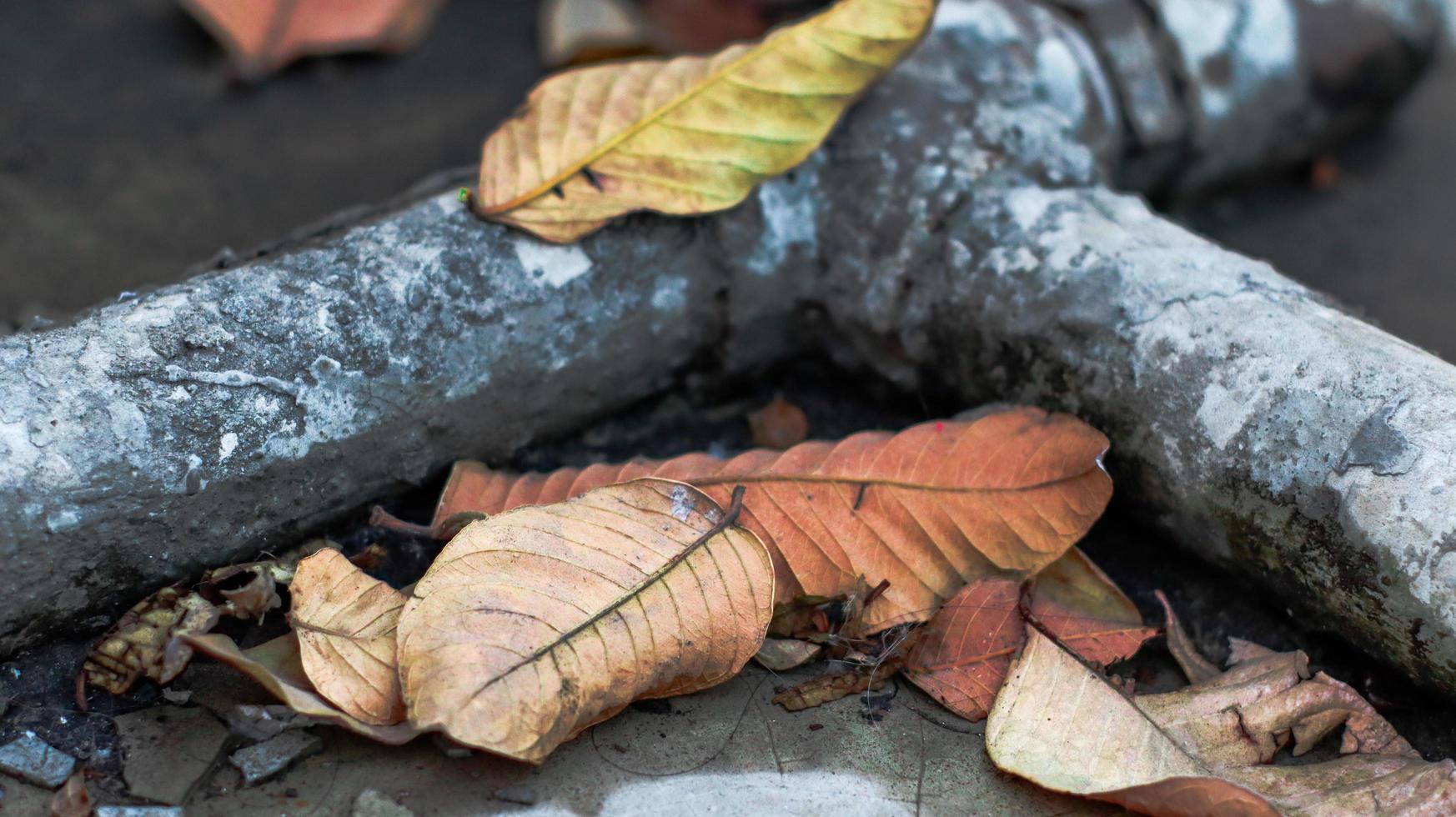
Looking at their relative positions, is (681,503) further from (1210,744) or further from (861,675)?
(1210,744)

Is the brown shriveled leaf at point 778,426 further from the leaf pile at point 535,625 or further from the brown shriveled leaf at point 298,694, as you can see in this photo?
the brown shriveled leaf at point 298,694

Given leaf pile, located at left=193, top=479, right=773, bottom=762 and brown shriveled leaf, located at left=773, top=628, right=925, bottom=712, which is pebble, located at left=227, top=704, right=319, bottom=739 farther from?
brown shriveled leaf, located at left=773, top=628, right=925, bottom=712

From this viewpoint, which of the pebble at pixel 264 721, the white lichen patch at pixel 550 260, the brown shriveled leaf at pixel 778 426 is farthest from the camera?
the brown shriveled leaf at pixel 778 426

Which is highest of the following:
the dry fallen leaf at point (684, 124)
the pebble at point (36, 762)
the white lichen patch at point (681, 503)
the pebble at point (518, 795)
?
the dry fallen leaf at point (684, 124)

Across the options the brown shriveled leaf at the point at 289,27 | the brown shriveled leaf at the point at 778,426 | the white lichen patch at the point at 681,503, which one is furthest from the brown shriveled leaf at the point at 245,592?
the brown shriveled leaf at the point at 289,27

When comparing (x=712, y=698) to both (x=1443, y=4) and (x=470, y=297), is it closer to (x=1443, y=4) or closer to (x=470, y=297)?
(x=470, y=297)

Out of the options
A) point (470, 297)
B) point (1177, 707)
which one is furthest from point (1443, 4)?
point (470, 297)
